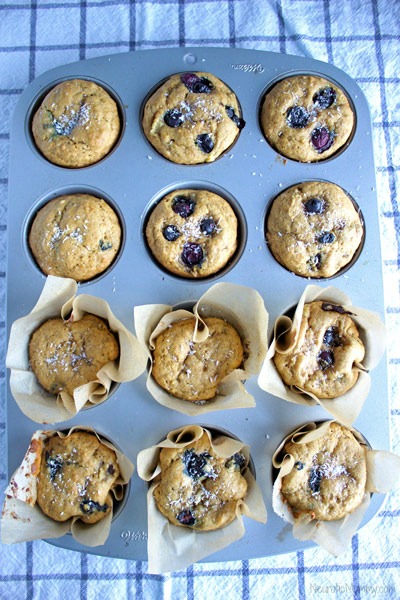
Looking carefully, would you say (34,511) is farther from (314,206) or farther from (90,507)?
(314,206)

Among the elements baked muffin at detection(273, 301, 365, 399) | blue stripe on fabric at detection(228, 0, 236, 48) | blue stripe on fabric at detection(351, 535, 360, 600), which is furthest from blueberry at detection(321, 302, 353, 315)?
blue stripe on fabric at detection(228, 0, 236, 48)

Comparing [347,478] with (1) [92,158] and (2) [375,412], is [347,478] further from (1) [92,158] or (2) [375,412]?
(1) [92,158]

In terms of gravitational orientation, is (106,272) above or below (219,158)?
below

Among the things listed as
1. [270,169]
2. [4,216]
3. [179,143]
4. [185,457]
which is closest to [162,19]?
[179,143]

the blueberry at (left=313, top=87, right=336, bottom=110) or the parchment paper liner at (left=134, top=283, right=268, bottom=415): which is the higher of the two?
the blueberry at (left=313, top=87, right=336, bottom=110)

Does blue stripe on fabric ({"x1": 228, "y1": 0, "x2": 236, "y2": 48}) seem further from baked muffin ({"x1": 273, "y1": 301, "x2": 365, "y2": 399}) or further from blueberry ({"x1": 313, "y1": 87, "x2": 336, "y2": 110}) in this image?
baked muffin ({"x1": 273, "y1": 301, "x2": 365, "y2": 399})

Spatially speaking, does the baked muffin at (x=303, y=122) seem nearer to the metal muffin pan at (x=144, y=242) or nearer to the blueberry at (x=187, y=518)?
the metal muffin pan at (x=144, y=242)
